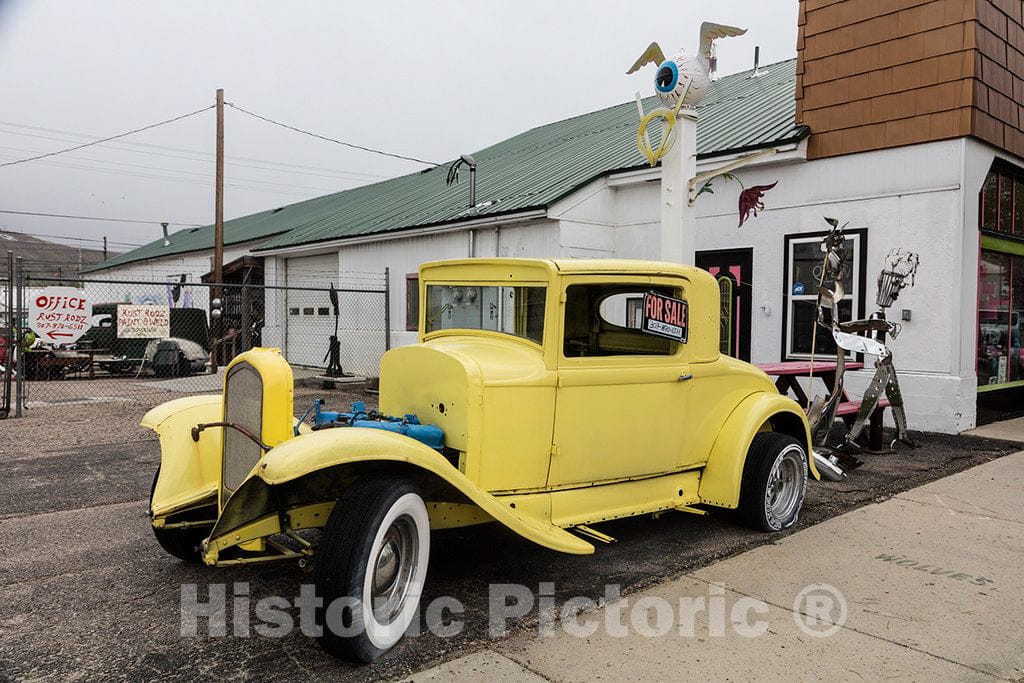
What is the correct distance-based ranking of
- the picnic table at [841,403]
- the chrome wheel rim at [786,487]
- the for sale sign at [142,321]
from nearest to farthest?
the chrome wheel rim at [786,487]
the picnic table at [841,403]
the for sale sign at [142,321]

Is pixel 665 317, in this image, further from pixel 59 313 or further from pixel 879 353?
pixel 59 313

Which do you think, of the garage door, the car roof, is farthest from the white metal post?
the garage door

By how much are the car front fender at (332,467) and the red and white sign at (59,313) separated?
27.7 feet

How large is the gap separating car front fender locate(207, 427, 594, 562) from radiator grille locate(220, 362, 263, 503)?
12.3 inches

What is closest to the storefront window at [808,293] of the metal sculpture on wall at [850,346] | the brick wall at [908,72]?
the metal sculpture on wall at [850,346]

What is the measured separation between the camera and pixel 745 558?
442 cm

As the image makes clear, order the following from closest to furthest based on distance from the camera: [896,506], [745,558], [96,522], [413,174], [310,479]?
[310,479] < [745,558] < [96,522] < [896,506] < [413,174]

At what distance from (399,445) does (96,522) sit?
301cm

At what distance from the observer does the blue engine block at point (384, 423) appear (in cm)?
380

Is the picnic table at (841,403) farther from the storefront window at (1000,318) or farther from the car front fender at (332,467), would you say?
the car front fender at (332,467)

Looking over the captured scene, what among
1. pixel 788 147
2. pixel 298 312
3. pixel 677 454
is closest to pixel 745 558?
pixel 677 454

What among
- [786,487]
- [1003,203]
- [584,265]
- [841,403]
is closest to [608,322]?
[584,265]

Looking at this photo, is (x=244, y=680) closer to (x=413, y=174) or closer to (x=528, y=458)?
(x=528, y=458)

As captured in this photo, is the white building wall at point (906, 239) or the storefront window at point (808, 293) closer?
the white building wall at point (906, 239)
